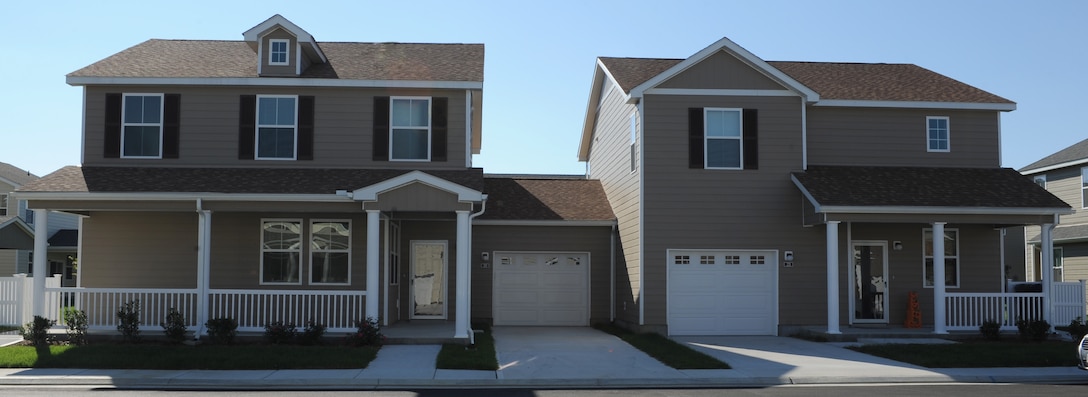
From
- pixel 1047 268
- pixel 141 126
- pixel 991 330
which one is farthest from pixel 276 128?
pixel 1047 268

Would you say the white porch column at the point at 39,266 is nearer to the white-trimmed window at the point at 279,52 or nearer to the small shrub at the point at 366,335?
the white-trimmed window at the point at 279,52

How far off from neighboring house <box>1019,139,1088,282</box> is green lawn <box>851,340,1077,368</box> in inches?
525

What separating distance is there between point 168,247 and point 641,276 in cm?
1017

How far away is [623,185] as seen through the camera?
75.2 ft

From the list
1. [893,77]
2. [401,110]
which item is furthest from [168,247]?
[893,77]

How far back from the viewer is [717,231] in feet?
68.5

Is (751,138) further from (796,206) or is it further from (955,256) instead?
(955,256)

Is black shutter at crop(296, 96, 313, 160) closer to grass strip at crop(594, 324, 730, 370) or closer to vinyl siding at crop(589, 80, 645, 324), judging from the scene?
vinyl siding at crop(589, 80, 645, 324)

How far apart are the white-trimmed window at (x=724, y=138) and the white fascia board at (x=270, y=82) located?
5.21 meters

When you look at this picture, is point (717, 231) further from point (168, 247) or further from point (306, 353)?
point (168, 247)

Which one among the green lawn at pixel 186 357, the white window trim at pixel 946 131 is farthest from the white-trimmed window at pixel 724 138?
the green lawn at pixel 186 357

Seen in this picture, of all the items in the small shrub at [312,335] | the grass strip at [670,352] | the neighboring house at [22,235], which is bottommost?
the grass strip at [670,352]

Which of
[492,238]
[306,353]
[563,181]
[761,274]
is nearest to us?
[306,353]

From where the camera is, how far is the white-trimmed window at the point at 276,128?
66.3 feet
